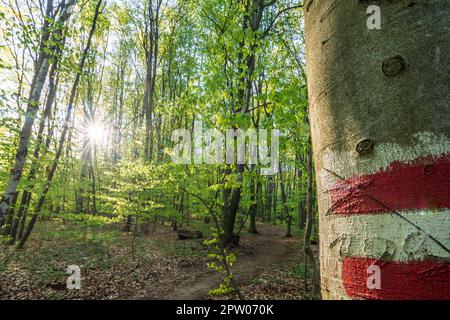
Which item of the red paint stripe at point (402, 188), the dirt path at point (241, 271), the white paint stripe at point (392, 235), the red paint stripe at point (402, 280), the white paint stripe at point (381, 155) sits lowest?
the dirt path at point (241, 271)

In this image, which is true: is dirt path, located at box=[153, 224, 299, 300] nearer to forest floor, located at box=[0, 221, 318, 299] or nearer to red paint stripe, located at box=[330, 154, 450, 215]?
forest floor, located at box=[0, 221, 318, 299]

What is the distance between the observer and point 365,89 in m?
0.59

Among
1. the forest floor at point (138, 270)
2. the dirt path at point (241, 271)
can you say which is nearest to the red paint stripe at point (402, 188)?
the forest floor at point (138, 270)

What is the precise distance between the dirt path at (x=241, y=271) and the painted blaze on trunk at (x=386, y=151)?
257 inches

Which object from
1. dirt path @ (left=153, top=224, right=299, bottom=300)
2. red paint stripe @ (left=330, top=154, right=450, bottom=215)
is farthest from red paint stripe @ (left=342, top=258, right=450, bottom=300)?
dirt path @ (left=153, top=224, right=299, bottom=300)

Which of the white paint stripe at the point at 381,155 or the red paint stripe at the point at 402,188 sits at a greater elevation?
the white paint stripe at the point at 381,155

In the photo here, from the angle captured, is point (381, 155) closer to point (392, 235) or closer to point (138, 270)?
point (392, 235)

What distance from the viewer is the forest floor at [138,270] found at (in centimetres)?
652

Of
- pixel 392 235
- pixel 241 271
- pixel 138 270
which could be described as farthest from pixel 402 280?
pixel 138 270

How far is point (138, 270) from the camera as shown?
8469mm

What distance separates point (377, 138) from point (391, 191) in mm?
122

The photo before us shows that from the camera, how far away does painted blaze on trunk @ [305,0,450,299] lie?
49 centimetres

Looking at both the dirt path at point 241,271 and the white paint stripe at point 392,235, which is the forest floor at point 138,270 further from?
the white paint stripe at point 392,235
